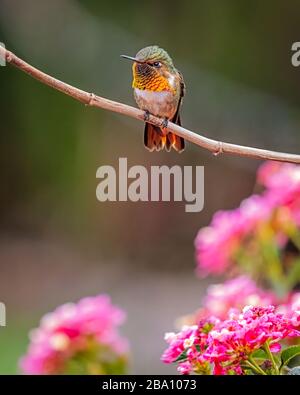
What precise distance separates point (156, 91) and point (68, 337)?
520mm

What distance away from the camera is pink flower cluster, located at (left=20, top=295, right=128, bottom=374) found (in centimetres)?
130

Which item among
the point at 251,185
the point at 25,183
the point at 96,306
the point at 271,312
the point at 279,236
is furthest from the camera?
the point at 25,183

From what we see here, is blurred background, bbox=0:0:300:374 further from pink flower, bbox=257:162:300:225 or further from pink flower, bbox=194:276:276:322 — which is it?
pink flower, bbox=194:276:276:322

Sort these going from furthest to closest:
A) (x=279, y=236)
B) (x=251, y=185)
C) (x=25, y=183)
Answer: (x=25, y=183)
(x=251, y=185)
(x=279, y=236)

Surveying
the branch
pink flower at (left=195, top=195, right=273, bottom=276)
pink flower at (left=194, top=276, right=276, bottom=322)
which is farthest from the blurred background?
the branch

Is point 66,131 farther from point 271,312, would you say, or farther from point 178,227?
point 271,312

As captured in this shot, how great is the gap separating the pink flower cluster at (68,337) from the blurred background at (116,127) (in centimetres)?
313

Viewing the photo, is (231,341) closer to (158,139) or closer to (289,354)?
(289,354)

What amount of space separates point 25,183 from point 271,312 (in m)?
4.15

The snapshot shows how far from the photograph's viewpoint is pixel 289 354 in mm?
851

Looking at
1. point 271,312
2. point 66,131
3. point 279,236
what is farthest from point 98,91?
point 271,312

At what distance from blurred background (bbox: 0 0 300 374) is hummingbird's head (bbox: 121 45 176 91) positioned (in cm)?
299

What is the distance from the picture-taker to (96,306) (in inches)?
53.7

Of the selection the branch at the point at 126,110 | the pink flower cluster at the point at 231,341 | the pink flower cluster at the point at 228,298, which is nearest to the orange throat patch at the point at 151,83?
the pink flower cluster at the point at 228,298
